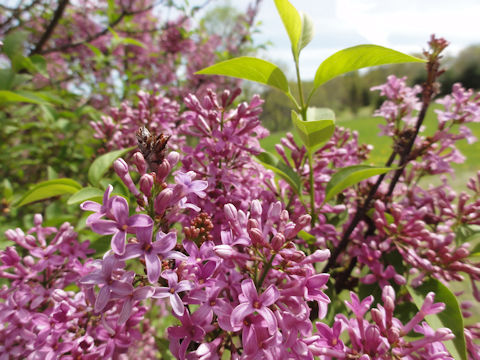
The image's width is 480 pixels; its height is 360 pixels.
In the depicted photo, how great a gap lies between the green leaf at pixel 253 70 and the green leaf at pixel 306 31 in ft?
0.77

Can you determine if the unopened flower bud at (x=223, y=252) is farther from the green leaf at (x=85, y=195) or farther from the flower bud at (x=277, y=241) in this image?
the green leaf at (x=85, y=195)

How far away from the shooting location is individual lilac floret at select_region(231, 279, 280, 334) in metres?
0.75

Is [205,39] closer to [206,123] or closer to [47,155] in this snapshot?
[47,155]

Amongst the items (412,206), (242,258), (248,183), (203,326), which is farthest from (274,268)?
Result: (412,206)

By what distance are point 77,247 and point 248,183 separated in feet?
2.90

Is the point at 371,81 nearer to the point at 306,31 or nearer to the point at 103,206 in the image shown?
the point at 306,31

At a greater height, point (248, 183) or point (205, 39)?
point (205, 39)

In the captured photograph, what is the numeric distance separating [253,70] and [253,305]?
854 mm

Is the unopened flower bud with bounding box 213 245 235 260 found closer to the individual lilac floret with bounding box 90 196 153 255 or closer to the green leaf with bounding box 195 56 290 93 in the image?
the individual lilac floret with bounding box 90 196 153 255

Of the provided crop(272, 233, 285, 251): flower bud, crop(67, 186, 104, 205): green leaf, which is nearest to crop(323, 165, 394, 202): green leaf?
crop(272, 233, 285, 251): flower bud

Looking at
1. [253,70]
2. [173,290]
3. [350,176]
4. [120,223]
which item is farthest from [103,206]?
[350,176]

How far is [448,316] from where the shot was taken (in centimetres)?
106

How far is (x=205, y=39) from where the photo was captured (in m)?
4.62

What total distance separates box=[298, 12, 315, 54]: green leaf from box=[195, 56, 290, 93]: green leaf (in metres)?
0.23
